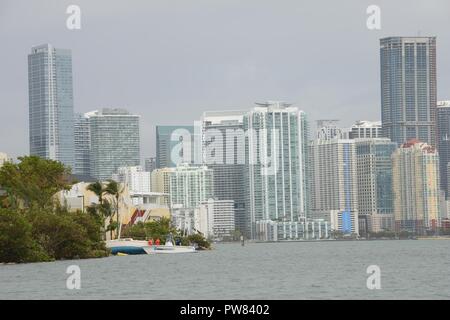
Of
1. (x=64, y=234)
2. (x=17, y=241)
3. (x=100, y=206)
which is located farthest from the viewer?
(x=100, y=206)

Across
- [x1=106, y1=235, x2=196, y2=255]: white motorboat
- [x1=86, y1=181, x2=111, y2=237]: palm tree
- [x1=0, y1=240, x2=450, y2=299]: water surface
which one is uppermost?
[x1=86, y1=181, x2=111, y2=237]: palm tree

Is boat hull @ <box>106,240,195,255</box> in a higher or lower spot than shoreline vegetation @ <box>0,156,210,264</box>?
lower

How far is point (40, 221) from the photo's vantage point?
10762cm

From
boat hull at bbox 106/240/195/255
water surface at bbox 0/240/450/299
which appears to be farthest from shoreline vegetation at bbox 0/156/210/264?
water surface at bbox 0/240/450/299

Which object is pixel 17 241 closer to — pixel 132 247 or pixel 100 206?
pixel 132 247

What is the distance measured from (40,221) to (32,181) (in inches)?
672

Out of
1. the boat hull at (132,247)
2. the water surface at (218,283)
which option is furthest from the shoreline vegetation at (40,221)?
the water surface at (218,283)

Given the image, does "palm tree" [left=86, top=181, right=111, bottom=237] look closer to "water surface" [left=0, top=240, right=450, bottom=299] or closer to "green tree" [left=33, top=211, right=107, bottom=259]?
"green tree" [left=33, top=211, right=107, bottom=259]

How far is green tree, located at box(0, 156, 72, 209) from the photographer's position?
120 metres

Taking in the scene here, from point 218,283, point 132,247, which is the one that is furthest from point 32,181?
point 218,283

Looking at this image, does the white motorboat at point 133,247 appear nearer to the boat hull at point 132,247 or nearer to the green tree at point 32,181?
the boat hull at point 132,247

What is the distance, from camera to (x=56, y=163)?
428ft

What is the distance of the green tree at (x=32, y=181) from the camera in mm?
119750

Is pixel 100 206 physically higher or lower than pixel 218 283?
higher
